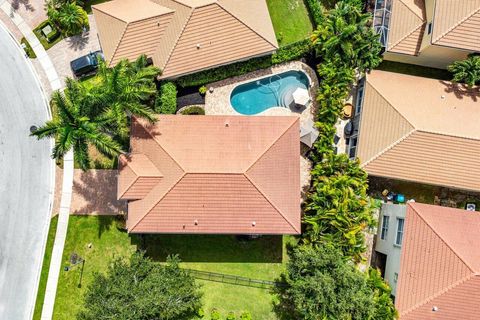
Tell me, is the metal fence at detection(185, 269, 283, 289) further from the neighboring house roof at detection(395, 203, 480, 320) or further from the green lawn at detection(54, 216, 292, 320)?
the neighboring house roof at detection(395, 203, 480, 320)

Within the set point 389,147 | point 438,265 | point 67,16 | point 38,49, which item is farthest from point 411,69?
point 38,49

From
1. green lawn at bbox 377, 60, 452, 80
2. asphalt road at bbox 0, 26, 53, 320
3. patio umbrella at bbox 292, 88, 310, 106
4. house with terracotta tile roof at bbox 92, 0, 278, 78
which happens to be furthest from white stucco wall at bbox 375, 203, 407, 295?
asphalt road at bbox 0, 26, 53, 320

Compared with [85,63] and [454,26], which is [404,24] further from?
[85,63]

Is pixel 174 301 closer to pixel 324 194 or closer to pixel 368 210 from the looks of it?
pixel 324 194

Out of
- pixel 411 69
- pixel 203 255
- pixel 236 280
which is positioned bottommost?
pixel 236 280

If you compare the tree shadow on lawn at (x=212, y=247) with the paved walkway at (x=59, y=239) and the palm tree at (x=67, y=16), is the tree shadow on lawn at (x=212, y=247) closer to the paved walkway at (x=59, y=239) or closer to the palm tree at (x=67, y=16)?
the paved walkway at (x=59, y=239)

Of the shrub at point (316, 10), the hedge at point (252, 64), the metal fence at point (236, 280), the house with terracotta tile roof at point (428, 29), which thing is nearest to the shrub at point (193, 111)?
the hedge at point (252, 64)

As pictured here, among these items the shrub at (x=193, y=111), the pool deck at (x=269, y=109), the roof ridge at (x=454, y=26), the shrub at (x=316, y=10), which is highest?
the shrub at (x=316, y=10)
